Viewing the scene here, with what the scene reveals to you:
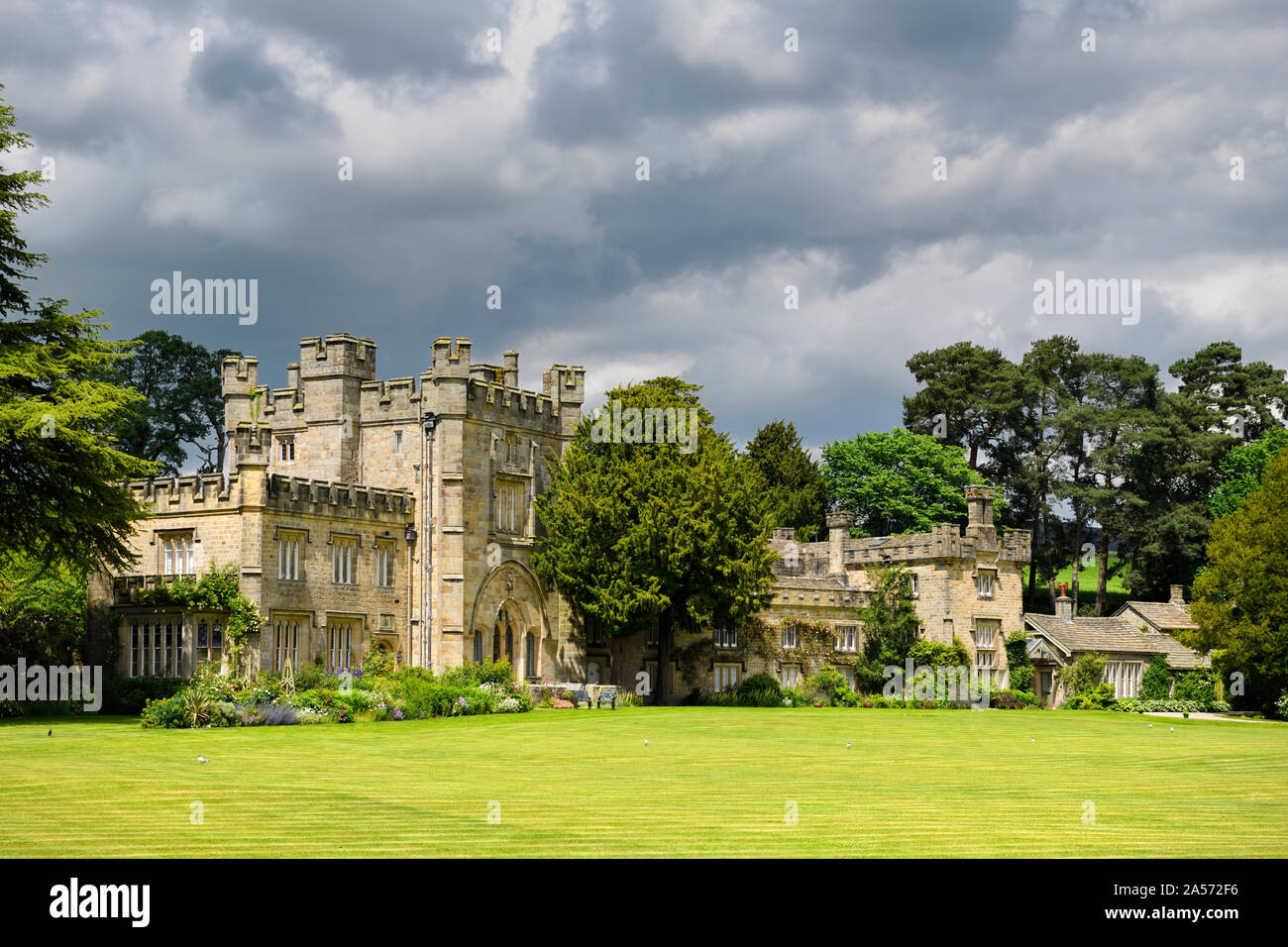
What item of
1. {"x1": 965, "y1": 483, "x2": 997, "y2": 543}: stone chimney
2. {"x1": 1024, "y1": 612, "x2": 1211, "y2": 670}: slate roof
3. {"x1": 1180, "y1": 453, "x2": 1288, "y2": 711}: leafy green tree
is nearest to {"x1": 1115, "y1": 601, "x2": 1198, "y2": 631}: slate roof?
{"x1": 1024, "y1": 612, "x2": 1211, "y2": 670}: slate roof

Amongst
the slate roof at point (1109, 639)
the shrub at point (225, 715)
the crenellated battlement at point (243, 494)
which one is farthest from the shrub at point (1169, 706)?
the shrub at point (225, 715)

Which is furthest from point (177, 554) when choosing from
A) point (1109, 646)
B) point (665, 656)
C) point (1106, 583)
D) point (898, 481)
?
point (1106, 583)

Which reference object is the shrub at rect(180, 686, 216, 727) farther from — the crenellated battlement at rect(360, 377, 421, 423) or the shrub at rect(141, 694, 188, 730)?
the crenellated battlement at rect(360, 377, 421, 423)

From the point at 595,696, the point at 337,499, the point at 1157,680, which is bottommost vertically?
the point at 1157,680

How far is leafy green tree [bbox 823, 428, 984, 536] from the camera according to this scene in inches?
3157

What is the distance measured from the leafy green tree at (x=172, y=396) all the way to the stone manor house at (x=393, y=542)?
76.3 ft

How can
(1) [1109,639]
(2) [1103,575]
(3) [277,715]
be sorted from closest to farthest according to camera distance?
(3) [277,715]
(1) [1109,639]
(2) [1103,575]

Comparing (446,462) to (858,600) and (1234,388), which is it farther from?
(1234,388)

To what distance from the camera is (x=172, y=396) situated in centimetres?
7594

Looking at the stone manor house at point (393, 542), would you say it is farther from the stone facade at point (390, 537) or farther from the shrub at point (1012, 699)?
the shrub at point (1012, 699)

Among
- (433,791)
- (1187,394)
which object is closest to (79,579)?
(433,791)

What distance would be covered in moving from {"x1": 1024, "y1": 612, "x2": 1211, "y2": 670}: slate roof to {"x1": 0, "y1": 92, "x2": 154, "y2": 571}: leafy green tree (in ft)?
134

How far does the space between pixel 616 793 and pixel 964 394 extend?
69.5 meters
